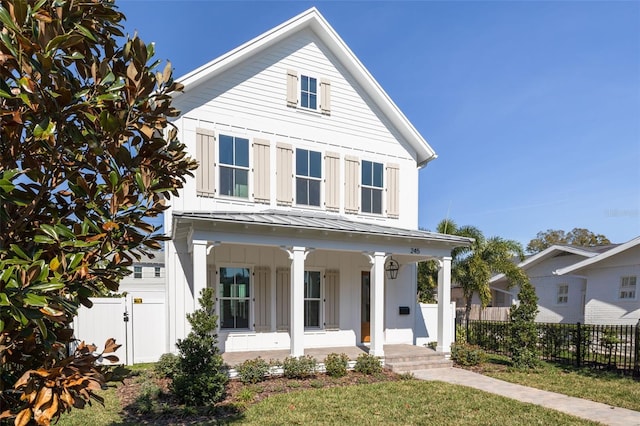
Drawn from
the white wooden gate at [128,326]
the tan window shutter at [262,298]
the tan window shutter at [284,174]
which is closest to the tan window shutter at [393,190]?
the tan window shutter at [284,174]

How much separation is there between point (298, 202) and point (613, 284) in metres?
14.6

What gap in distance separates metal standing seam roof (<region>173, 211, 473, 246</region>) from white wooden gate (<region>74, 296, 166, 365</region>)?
10.7 feet

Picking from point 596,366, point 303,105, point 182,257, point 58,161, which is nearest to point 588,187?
point 596,366

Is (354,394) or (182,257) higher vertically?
(182,257)

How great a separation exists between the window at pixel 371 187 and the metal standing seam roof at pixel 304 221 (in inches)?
28.2

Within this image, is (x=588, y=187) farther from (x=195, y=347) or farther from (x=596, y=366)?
(x=195, y=347)

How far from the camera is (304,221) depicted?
9414mm

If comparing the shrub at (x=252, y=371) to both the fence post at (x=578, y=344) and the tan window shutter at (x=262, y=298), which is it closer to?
the tan window shutter at (x=262, y=298)

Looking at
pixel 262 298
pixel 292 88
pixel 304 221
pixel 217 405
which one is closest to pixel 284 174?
pixel 304 221

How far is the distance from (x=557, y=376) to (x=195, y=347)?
8749mm

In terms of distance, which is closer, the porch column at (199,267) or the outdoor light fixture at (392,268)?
the porch column at (199,267)

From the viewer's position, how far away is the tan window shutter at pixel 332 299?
36.9 feet

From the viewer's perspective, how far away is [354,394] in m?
7.52

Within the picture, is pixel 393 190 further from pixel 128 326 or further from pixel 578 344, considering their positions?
pixel 128 326
